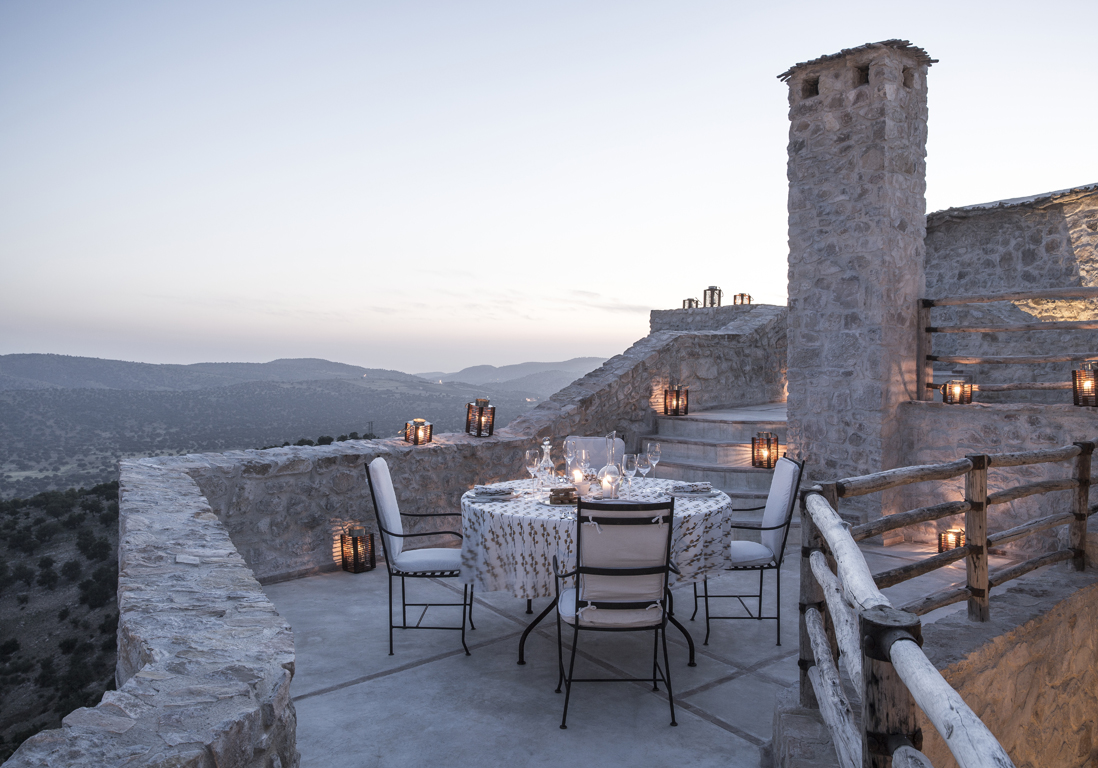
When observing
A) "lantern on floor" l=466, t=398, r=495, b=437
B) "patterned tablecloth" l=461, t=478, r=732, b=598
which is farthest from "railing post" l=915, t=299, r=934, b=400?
"lantern on floor" l=466, t=398, r=495, b=437

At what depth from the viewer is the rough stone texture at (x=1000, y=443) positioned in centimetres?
495

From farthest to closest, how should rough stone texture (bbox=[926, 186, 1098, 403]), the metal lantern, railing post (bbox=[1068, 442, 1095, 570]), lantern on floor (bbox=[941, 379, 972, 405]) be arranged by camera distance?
1. rough stone texture (bbox=[926, 186, 1098, 403])
2. the metal lantern
3. lantern on floor (bbox=[941, 379, 972, 405])
4. railing post (bbox=[1068, 442, 1095, 570])

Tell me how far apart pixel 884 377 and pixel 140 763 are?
564cm

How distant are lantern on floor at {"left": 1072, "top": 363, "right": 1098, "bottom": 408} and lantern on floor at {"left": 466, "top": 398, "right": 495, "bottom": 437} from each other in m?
4.38

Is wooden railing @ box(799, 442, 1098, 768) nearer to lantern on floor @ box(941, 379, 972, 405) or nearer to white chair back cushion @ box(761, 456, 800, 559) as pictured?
white chair back cushion @ box(761, 456, 800, 559)

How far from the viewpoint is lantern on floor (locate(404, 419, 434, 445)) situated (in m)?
5.44

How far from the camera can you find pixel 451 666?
3289mm

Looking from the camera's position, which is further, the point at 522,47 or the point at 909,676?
the point at 522,47

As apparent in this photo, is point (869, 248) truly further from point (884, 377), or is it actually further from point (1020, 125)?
point (1020, 125)

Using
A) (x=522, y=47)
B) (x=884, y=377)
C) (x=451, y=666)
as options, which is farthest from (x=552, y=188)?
(x=451, y=666)

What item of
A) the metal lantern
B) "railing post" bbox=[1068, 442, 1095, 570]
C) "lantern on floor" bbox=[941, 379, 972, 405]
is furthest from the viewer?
the metal lantern

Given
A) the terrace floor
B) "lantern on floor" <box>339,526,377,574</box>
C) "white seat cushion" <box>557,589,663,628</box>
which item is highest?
"white seat cushion" <box>557,589,663,628</box>

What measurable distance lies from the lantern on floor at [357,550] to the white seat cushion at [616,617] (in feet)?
8.02

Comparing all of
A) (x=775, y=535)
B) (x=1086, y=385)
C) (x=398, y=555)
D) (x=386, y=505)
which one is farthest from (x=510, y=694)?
(x=1086, y=385)
